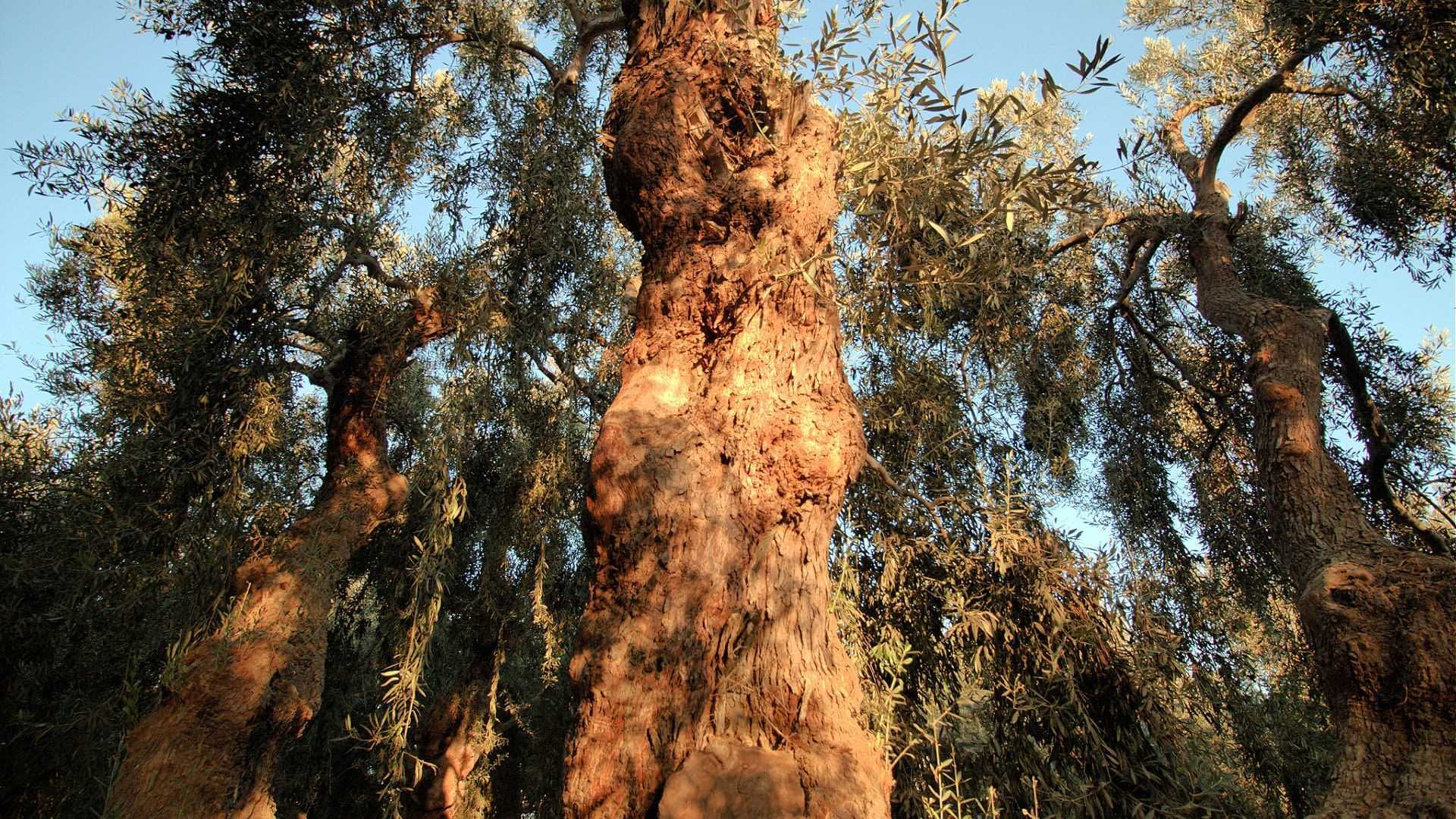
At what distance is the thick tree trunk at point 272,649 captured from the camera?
4750mm

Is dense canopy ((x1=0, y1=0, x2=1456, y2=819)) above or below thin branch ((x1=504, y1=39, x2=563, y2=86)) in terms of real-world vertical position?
below

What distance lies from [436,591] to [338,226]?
295cm

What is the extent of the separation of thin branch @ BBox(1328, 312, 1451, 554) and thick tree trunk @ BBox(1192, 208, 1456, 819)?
1341 millimetres

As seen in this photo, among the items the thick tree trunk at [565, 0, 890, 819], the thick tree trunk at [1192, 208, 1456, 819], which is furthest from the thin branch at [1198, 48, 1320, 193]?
the thick tree trunk at [565, 0, 890, 819]

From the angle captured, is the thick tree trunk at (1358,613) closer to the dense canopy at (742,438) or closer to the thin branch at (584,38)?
the dense canopy at (742,438)

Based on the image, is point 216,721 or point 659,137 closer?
point 659,137

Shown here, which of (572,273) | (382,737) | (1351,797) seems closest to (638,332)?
(382,737)

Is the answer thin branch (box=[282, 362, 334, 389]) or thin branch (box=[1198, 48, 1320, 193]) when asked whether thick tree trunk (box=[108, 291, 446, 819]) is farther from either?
thin branch (box=[1198, 48, 1320, 193])

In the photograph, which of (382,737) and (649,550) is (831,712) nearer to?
(649,550)

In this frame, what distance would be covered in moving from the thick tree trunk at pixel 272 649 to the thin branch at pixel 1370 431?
8.11 m

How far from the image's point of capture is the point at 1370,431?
6.36 meters

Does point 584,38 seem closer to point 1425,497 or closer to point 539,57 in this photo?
point 539,57

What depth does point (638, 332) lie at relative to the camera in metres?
3.25

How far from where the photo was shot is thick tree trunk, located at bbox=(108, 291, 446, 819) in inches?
187
